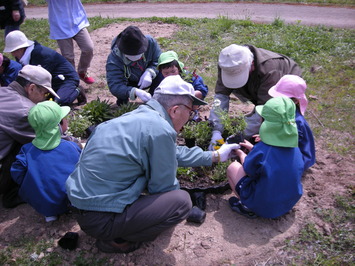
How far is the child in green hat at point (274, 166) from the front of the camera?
2.49m

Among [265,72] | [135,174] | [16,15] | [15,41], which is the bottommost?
[135,174]

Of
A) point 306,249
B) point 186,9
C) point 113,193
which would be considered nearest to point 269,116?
point 306,249

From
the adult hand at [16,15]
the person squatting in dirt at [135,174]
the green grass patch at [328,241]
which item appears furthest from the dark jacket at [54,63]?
the green grass patch at [328,241]

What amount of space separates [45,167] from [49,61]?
7.55 feet

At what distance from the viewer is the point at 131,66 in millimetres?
4402

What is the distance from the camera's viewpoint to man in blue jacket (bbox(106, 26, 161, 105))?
4039 mm

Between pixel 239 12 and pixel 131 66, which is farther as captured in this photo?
pixel 239 12

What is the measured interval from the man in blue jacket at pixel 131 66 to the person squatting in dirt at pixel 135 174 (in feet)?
5.80

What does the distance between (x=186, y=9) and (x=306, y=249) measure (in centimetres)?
1045

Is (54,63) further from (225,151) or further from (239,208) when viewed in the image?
(239,208)

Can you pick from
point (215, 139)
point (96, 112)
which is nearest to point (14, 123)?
point (96, 112)

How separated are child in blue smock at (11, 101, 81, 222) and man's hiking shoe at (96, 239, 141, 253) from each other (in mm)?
525

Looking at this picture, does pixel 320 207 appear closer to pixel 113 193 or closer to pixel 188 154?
pixel 188 154

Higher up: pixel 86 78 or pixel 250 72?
pixel 250 72
